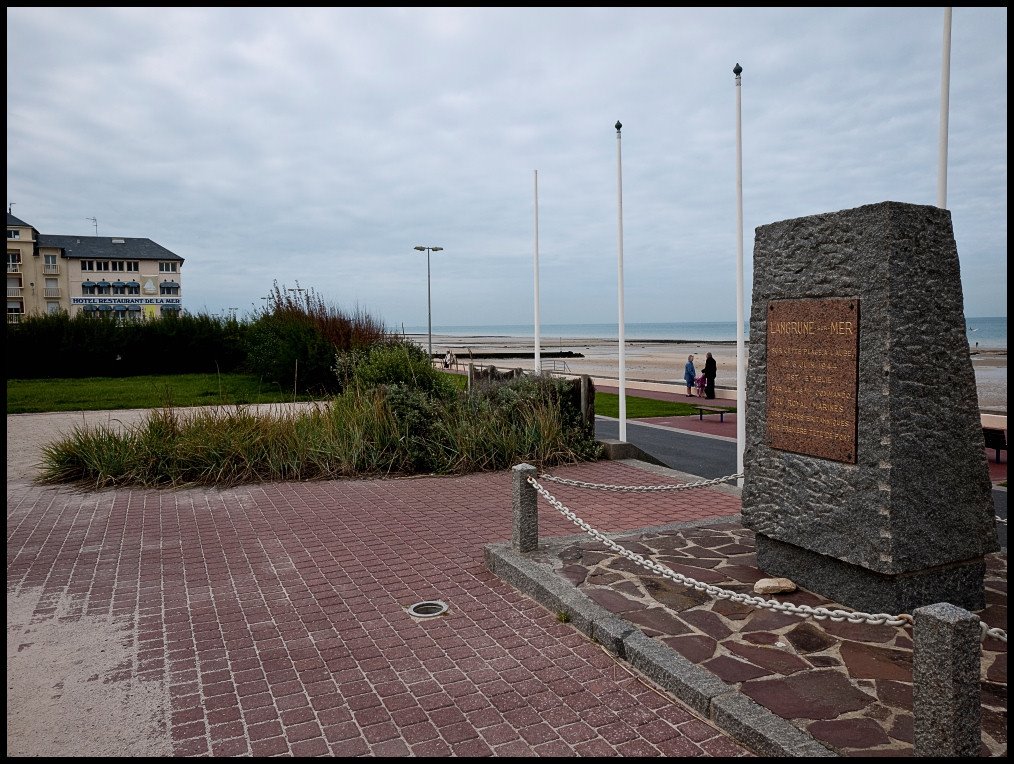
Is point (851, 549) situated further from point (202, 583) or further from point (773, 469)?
point (202, 583)

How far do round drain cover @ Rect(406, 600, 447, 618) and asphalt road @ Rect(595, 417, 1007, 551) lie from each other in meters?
6.74

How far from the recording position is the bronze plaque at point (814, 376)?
499 centimetres

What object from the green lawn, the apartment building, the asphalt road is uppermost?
the apartment building

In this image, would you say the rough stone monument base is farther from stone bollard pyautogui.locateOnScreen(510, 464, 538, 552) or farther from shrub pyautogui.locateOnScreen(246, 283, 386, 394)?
shrub pyautogui.locateOnScreen(246, 283, 386, 394)

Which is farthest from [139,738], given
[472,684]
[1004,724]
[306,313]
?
[306,313]

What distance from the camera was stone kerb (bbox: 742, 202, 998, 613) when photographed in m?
4.72

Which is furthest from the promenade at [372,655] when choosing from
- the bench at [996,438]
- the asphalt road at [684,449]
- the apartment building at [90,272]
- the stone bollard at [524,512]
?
the apartment building at [90,272]

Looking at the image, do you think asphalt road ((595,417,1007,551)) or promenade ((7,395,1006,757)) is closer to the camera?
promenade ((7,395,1006,757))

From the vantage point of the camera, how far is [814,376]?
530 cm

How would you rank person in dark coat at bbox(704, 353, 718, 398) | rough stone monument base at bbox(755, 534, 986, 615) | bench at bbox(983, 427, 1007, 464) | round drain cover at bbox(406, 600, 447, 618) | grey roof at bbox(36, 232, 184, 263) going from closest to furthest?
rough stone monument base at bbox(755, 534, 986, 615), round drain cover at bbox(406, 600, 447, 618), bench at bbox(983, 427, 1007, 464), person in dark coat at bbox(704, 353, 718, 398), grey roof at bbox(36, 232, 184, 263)

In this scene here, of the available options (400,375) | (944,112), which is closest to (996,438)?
(944,112)

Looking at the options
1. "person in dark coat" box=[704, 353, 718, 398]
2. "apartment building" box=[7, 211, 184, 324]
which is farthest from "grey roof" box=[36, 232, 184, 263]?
"person in dark coat" box=[704, 353, 718, 398]

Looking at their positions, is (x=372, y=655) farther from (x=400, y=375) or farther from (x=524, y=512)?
(x=400, y=375)

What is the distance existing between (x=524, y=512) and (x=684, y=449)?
831 cm
